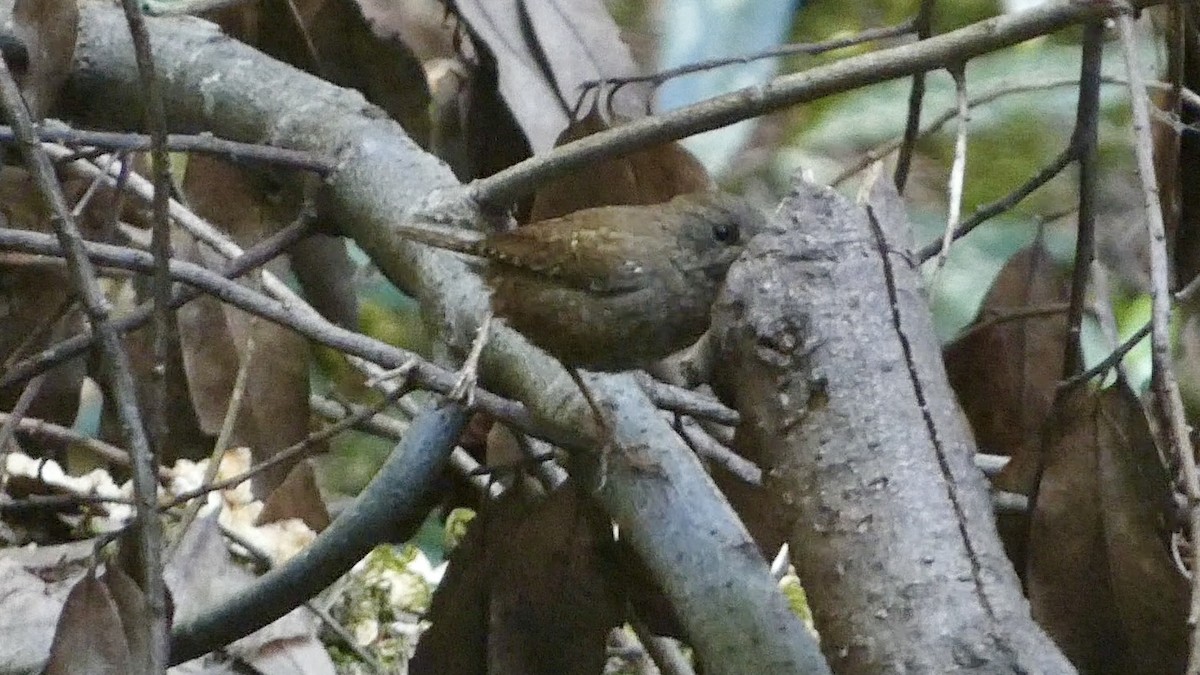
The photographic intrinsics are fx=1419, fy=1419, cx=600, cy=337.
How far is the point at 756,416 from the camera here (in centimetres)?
139

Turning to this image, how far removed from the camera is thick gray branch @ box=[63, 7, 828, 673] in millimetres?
1438

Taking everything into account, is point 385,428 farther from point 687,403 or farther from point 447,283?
point 687,403

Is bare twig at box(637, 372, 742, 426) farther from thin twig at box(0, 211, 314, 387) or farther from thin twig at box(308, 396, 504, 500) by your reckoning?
thin twig at box(0, 211, 314, 387)

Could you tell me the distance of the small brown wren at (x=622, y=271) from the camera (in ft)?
6.86

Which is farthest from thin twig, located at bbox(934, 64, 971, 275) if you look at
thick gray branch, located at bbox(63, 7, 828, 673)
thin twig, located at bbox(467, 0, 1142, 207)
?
thick gray branch, located at bbox(63, 7, 828, 673)

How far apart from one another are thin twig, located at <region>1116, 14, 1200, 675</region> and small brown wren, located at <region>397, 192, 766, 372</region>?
2.28 feet

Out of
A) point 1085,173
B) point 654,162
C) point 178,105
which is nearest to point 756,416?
point 1085,173

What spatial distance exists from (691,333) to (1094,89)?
2.28 feet

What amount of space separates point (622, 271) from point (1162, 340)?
1.01 metres

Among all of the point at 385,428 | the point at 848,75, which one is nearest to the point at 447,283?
the point at 848,75

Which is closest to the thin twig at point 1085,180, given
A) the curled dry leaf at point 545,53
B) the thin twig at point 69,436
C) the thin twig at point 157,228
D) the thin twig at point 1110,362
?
the thin twig at point 1110,362

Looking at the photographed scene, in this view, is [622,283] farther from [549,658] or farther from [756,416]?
[756,416]

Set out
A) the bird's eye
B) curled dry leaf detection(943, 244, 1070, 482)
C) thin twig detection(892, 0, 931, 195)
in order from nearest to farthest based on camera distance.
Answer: thin twig detection(892, 0, 931, 195) < curled dry leaf detection(943, 244, 1070, 482) < the bird's eye

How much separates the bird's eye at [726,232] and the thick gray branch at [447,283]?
0.34m
